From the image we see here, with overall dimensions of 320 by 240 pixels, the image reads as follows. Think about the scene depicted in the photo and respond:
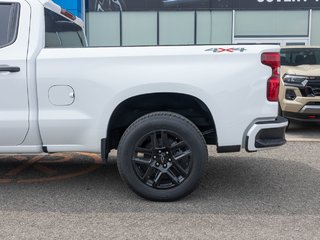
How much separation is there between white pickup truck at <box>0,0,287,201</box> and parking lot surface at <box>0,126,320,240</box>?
1.14ft

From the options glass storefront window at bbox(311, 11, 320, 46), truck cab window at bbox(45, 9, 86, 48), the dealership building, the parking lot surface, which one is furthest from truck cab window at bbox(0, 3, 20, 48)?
glass storefront window at bbox(311, 11, 320, 46)

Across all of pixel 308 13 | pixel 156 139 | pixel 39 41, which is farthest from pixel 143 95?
pixel 308 13

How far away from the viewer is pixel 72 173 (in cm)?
536

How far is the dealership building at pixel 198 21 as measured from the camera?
1877 centimetres

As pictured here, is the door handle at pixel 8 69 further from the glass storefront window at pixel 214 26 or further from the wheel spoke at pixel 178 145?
the glass storefront window at pixel 214 26

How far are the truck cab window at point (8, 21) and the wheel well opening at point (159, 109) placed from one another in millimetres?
1270

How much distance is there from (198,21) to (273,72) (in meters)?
15.2

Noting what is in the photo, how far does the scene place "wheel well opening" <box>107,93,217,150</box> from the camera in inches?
170

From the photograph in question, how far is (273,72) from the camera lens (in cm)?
416

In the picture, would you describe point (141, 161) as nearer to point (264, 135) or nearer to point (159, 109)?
point (159, 109)

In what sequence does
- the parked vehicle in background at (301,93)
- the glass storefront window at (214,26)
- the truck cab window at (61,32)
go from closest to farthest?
the truck cab window at (61,32) → the parked vehicle in background at (301,93) → the glass storefront window at (214,26)

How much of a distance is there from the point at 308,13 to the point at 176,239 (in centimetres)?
1752

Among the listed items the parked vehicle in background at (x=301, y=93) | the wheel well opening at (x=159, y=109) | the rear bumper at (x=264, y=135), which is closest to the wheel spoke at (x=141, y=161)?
the wheel well opening at (x=159, y=109)

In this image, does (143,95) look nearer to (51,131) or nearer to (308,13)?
(51,131)
